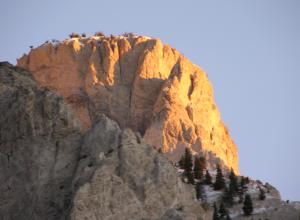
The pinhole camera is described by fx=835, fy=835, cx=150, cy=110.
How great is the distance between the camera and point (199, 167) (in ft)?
286

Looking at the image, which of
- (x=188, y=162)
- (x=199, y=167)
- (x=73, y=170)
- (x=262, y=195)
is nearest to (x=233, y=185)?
(x=262, y=195)

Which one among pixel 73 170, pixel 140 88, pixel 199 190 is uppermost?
pixel 140 88

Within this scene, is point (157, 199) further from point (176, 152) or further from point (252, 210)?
point (176, 152)

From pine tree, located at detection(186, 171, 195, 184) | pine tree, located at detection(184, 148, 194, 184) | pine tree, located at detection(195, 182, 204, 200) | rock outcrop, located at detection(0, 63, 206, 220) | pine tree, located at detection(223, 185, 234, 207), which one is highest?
pine tree, located at detection(184, 148, 194, 184)

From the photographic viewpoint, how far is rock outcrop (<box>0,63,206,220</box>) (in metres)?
45.4

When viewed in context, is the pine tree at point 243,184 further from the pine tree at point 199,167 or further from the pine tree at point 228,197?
the pine tree at point 199,167

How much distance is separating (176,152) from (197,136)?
565cm

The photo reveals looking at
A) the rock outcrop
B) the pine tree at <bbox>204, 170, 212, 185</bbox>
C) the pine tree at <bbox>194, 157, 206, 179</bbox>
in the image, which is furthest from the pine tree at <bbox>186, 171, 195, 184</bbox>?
the rock outcrop

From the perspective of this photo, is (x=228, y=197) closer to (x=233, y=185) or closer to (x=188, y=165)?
(x=233, y=185)

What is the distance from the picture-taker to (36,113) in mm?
52062

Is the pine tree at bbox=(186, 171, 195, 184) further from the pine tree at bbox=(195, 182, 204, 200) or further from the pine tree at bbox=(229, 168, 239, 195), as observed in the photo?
the pine tree at bbox=(229, 168, 239, 195)

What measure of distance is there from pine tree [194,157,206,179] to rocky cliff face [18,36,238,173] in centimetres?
734

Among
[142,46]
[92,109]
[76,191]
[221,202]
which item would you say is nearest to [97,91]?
[92,109]

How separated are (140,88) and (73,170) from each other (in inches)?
2252
